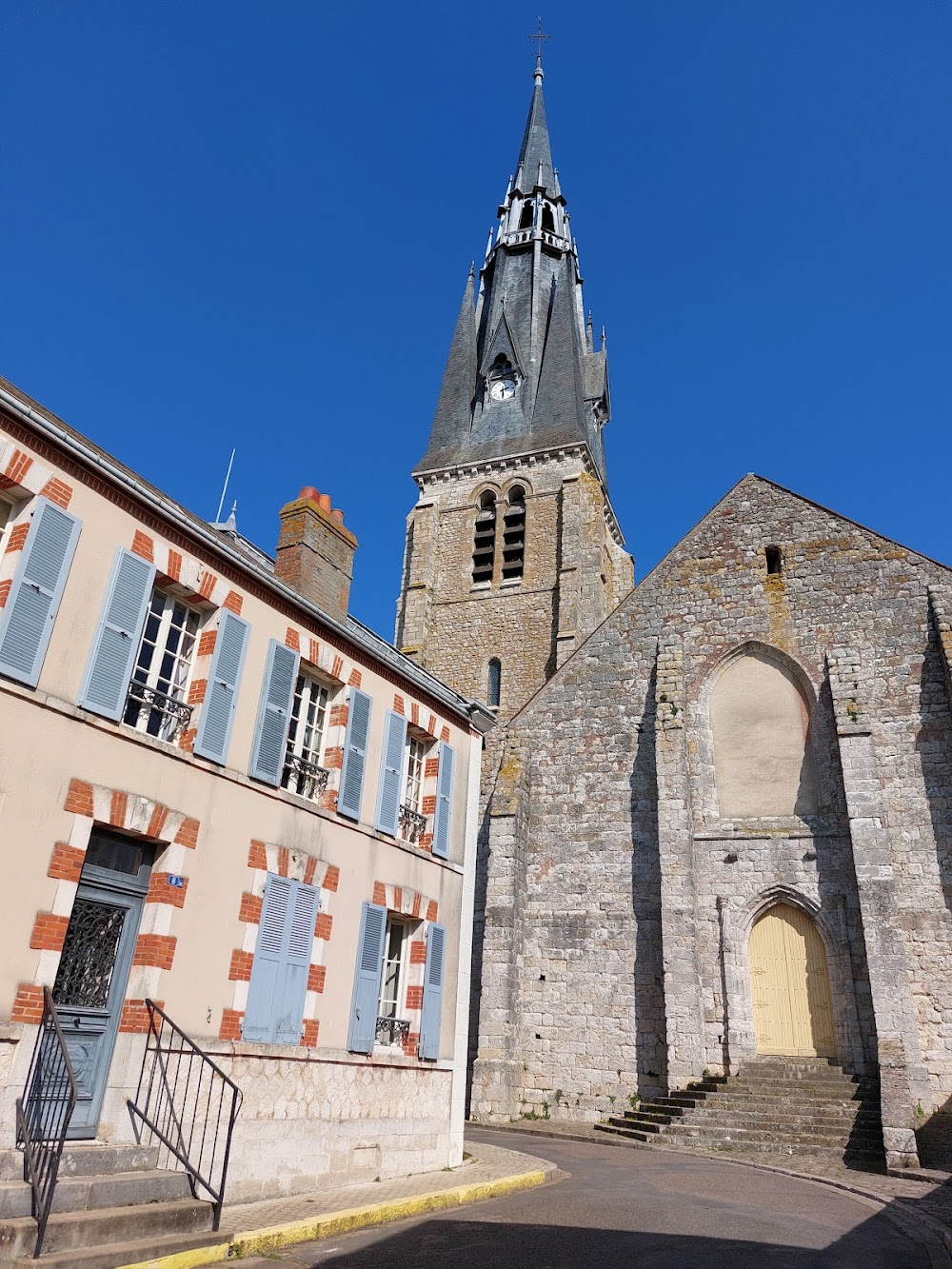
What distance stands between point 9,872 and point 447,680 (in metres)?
19.3

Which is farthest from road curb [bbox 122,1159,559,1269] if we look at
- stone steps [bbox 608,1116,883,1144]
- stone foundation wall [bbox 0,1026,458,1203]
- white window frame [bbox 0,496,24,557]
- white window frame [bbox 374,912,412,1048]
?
white window frame [bbox 0,496,24,557]

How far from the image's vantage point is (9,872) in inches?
213

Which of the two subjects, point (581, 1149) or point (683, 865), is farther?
point (683, 865)

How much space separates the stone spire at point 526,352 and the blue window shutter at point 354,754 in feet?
64.4

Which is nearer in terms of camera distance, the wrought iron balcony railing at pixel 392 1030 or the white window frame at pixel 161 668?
the white window frame at pixel 161 668

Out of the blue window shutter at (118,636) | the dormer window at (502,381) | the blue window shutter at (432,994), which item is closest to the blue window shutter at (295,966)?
the blue window shutter at (432,994)

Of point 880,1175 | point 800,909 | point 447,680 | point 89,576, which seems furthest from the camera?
point 447,680

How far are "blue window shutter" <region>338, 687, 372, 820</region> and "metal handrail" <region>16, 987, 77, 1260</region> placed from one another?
3.19m

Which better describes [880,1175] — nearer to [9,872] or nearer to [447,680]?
[9,872]

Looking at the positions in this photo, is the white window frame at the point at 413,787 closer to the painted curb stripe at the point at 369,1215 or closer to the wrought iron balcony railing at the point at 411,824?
the wrought iron balcony railing at the point at 411,824

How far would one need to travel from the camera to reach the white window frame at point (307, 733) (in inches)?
320

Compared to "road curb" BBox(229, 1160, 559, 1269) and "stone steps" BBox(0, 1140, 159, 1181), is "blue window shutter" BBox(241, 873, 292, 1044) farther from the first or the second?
"road curb" BBox(229, 1160, 559, 1269)

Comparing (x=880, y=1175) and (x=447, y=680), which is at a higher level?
(x=447, y=680)

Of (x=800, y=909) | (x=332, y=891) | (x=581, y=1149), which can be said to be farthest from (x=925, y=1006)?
(x=332, y=891)
